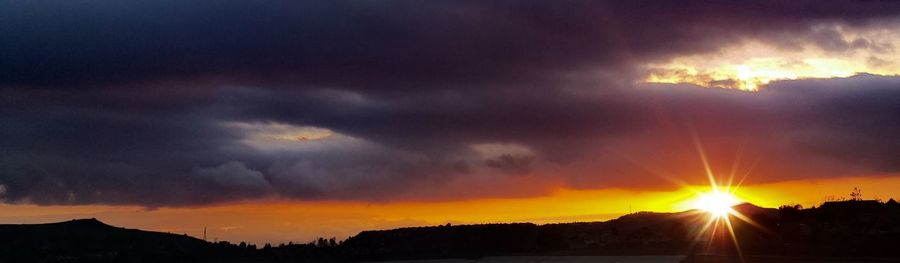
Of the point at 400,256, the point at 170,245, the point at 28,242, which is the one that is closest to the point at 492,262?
the point at 400,256

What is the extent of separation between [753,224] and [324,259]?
37400mm

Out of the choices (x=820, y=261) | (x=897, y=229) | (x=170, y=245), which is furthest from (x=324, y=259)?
(x=897, y=229)

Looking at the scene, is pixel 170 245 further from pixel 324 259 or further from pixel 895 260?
pixel 895 260

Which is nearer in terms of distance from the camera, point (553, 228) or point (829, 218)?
point (829, 218)

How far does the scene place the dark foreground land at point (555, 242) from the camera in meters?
60.4

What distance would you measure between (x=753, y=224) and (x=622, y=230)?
11.5 meters

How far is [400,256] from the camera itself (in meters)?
75.2

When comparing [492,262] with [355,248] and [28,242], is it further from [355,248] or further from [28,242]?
[28,242]

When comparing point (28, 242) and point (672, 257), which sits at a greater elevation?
point (28, 242)

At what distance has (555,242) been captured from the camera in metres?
75.2

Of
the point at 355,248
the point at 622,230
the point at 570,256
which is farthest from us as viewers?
the point at 355,248

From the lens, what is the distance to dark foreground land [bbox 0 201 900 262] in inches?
2378

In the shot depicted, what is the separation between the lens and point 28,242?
78875mm

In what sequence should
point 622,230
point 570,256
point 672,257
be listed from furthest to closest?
point 622,230 → point 570,256 → point 672,257
